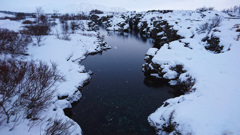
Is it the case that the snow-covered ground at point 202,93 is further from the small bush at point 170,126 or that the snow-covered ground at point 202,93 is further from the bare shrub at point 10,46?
the bare shrub at point 10,46

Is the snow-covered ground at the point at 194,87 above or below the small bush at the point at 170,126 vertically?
above

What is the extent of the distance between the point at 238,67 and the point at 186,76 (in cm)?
556

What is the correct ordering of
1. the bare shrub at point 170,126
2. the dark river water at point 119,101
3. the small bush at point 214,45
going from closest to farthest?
the bare shrub at point 170,126 → the dark river water at point 119,101 → the small bush at point 214,45

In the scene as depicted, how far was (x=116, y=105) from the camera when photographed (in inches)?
551

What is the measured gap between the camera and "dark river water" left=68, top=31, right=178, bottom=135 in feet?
36.9

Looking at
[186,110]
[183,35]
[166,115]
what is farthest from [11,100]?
[183,35]

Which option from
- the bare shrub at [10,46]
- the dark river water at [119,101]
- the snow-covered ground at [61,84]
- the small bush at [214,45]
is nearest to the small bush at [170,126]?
the dark river water at [119,101]

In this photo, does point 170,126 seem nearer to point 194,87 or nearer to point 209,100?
point 209,100

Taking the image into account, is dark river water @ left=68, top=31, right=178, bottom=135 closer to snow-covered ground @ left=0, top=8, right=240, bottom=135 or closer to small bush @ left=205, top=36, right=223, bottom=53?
snow-covered ground @ left=0, top=8, right=240, bottom=135

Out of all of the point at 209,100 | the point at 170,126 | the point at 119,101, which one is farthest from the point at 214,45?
the point at 119,101

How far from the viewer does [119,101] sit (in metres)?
14.7

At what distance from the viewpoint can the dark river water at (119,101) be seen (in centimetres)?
1123

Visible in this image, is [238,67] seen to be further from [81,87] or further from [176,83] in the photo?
[81,87]

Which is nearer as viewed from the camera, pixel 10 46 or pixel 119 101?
pixel 119 101
